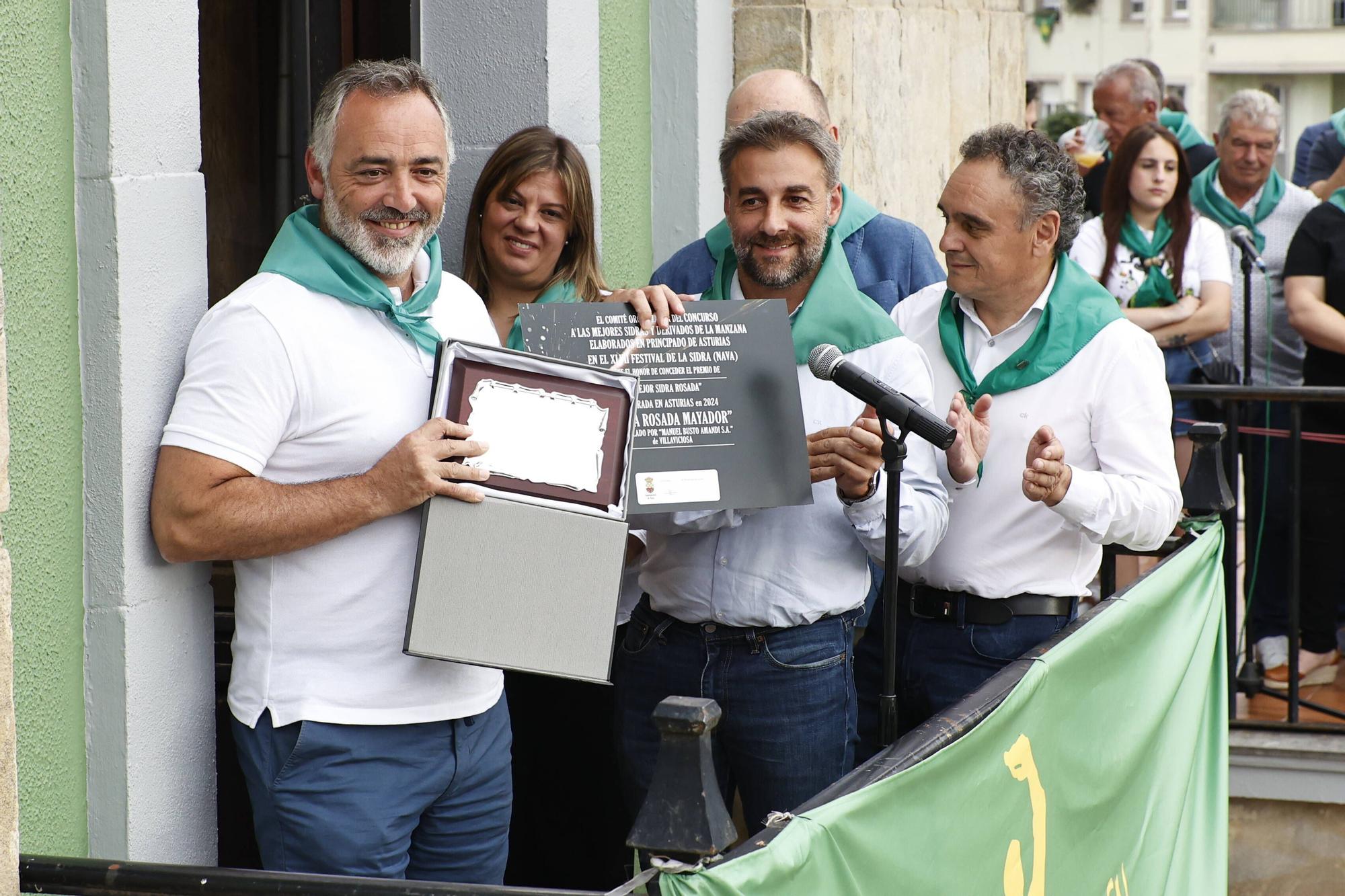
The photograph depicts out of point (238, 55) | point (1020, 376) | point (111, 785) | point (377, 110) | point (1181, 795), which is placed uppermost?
point (238, 55)

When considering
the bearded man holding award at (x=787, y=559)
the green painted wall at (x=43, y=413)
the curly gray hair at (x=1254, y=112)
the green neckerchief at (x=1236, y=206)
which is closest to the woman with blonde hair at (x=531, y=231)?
the bearded man holding award at (x=787, y=559)

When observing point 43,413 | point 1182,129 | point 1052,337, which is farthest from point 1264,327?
point 43,413

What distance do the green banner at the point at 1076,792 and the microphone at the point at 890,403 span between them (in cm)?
44

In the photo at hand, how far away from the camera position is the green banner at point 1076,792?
2.05 meters

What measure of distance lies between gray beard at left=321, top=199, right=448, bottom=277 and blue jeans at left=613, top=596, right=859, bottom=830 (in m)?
0.94

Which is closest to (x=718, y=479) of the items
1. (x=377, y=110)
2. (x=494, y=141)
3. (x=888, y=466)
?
(x=888, y=466)

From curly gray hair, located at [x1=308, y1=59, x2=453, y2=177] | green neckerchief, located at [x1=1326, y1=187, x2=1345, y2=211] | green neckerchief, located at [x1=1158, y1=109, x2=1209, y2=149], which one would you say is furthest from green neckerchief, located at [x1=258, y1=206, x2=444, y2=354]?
green neckerchief, located at [x1=1158, y1=109, x2=1209, y2=149]

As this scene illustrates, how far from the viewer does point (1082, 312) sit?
328cm

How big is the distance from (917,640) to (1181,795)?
0.83m

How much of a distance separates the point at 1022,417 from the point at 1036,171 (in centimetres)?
51

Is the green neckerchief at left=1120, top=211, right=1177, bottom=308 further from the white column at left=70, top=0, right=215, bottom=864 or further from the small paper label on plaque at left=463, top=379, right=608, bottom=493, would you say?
the white column at left=70, top=0, right=215, bottom=864

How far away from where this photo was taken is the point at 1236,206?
252 inches

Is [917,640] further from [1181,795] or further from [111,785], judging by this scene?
[111,785]

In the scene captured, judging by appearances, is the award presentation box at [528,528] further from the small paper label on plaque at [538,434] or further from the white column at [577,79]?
the white column at [577,79]
